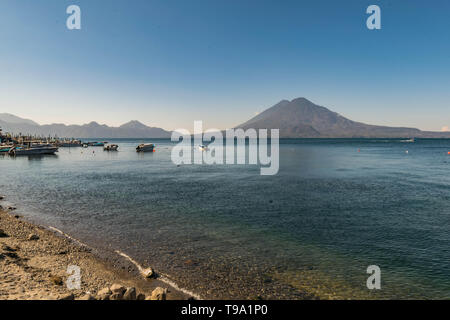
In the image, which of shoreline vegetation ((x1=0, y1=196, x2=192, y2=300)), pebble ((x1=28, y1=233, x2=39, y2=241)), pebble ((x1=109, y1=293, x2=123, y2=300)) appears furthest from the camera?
pebble ((x1=28, y1=233, x2=39, y2=241))

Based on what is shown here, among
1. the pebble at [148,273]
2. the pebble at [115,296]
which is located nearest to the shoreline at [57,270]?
the pebble at [148,273]

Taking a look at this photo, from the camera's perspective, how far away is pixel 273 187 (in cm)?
3231

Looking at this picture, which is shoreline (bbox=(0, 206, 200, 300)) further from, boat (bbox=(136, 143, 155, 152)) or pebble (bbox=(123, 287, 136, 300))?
boat (bbox=(136, 143, 155, 152))

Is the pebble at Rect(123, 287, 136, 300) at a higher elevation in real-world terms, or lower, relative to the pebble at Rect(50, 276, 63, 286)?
higher

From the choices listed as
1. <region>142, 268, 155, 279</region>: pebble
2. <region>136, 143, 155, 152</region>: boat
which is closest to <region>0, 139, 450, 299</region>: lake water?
<region>142, 268, 155, 279</region>: pebble

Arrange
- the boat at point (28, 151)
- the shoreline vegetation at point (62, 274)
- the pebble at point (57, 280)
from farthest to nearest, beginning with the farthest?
the boat at point (28, 151) < the pebble at point (57, 280) < the shoreline vegetation at point (62, 274)

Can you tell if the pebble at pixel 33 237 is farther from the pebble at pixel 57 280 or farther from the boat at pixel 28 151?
the boat at pixel 28 151

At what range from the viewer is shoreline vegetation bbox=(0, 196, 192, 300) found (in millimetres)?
8555

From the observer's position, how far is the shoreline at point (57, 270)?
8930 mm

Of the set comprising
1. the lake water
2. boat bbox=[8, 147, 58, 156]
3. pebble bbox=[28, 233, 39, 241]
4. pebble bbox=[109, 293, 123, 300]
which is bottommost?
the lake water

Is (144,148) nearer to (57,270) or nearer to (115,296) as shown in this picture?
(57,270)

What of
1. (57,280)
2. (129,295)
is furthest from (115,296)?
(57,280)
